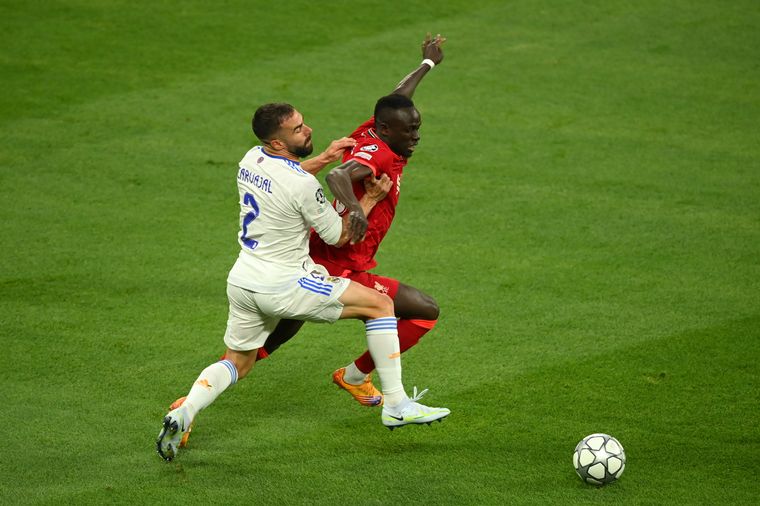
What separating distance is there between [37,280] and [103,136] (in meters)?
3.22

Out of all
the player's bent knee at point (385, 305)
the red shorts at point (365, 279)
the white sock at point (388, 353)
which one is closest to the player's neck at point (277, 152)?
the red shorts at point (365, 279)

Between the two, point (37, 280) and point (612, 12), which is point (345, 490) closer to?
point (37, 280)

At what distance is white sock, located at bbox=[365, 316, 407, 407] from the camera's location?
18.4 ft

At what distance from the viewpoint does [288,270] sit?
18.0 ft

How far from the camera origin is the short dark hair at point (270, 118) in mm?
5414

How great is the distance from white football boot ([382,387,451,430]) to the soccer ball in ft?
2.40

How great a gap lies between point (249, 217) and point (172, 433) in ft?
3.82

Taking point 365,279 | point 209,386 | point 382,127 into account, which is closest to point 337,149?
point 382,127

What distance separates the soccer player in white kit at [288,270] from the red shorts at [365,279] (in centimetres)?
26

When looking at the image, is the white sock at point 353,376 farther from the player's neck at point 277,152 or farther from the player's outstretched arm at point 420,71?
the player's outstretched arm at point 420,71

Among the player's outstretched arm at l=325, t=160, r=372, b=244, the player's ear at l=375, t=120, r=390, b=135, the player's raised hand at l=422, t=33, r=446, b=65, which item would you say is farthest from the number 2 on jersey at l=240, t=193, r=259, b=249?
the player's raised hand at l=422, t=33, r=446, b=65

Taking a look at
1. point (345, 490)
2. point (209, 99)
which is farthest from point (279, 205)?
point (209, 99)

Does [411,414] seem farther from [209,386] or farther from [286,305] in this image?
[209,386]

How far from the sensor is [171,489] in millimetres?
5195
